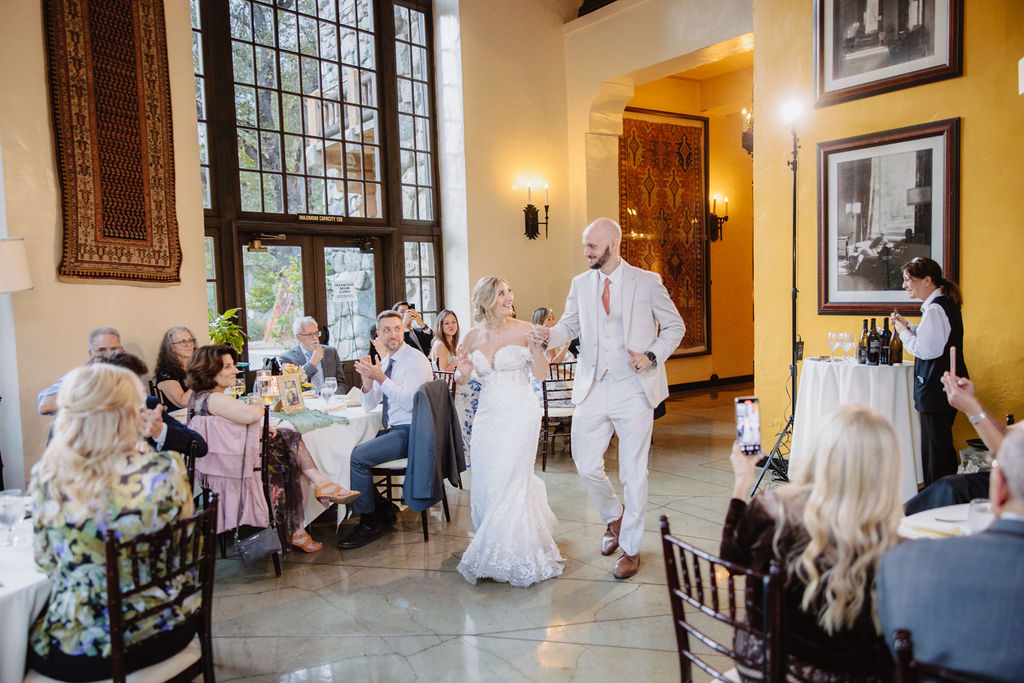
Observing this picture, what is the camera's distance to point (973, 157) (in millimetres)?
4793

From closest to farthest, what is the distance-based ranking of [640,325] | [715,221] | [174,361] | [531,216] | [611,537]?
1. [640,325]
2. [611,537]
3. [174,361]
4. [531,216]
5. [715,221]

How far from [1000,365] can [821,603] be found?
4.05 meters

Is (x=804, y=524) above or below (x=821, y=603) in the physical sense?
above

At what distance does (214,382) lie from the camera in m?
3.89

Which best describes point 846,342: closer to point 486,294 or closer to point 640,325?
point 640,325

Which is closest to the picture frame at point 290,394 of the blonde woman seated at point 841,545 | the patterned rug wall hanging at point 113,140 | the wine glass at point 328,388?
the wine glass at point 328,388

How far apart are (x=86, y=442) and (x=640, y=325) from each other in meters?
2.73

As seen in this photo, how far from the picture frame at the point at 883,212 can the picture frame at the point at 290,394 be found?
4002 mm

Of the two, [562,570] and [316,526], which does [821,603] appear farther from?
[316,526]

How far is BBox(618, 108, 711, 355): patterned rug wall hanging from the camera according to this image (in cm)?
977

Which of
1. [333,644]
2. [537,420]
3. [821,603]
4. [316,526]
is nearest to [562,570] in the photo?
[537,420]

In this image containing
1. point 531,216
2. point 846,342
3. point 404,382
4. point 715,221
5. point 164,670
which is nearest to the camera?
point 164,670

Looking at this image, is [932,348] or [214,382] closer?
[214,382]

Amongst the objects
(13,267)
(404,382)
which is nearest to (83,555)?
(404,382)
